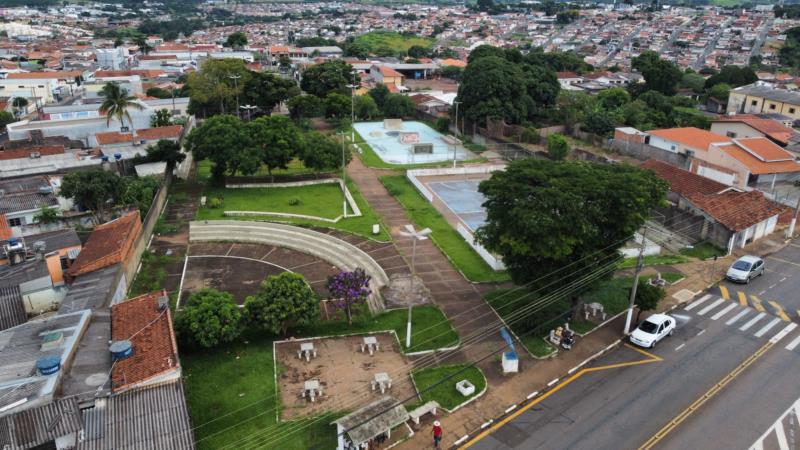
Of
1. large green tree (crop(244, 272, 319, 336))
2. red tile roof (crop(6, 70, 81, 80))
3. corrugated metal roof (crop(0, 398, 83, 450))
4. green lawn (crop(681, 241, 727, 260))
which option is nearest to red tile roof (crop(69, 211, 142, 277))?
large green tree (crop(244, 272, 319, 336))

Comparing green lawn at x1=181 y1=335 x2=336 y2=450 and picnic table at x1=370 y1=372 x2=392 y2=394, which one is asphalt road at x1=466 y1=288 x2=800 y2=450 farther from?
green lawn at x1=181 y1=335 x2=336 y2=450

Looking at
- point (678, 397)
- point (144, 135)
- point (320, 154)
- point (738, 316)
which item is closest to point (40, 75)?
point (144, 135)

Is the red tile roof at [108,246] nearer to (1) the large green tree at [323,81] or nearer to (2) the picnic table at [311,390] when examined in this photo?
(2) the picnic table at [311,390]

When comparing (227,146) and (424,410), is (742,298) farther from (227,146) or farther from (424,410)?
(227,146)

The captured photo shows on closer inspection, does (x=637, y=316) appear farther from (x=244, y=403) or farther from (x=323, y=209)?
(x=323, y=209)

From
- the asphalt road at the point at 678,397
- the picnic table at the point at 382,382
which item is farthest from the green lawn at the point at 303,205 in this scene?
the asphalt road at the point at 678,397

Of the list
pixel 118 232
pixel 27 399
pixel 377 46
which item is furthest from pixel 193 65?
pixel 27 399
